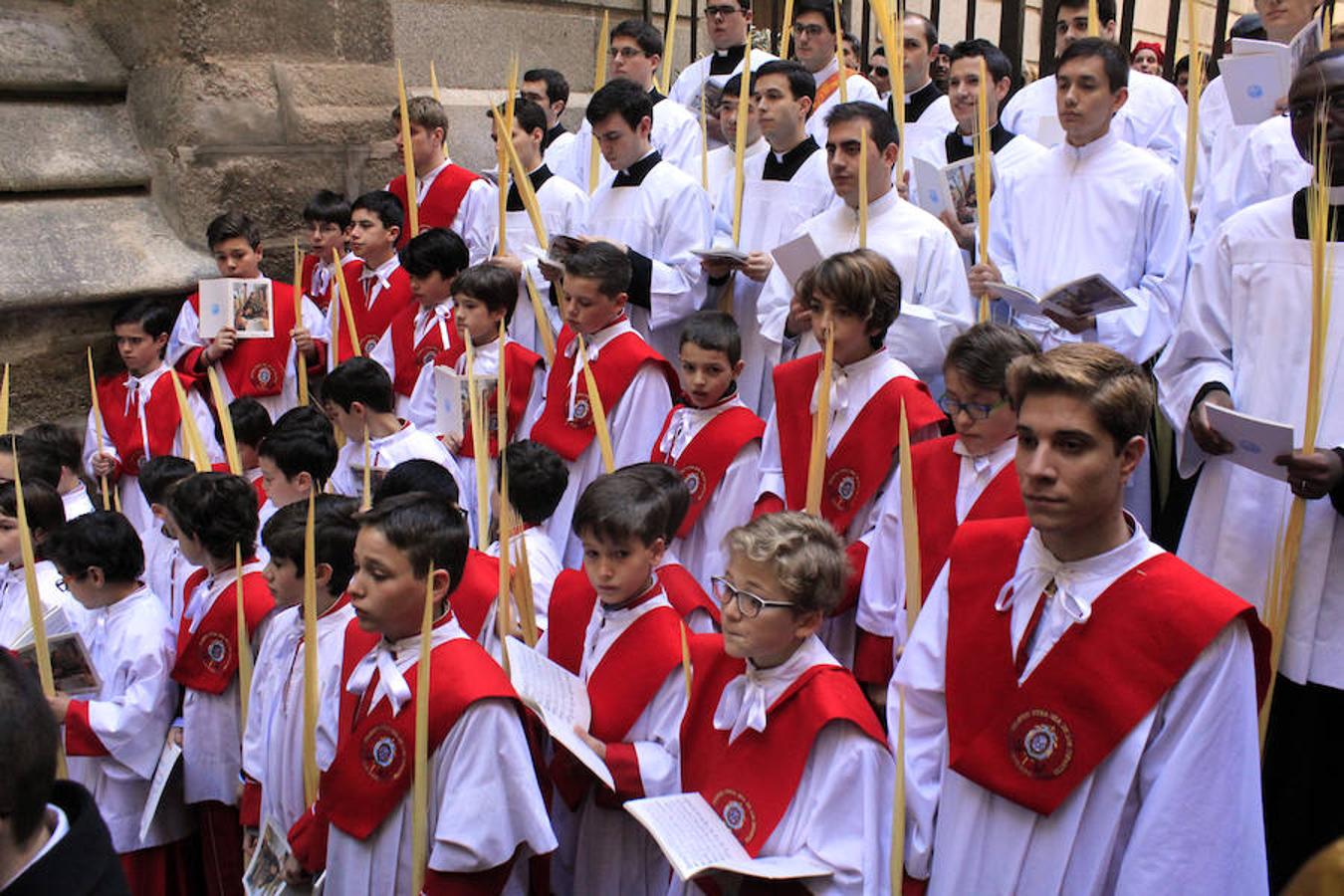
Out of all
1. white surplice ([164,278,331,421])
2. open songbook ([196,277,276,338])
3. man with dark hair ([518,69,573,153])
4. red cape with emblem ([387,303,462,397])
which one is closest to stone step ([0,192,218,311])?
white surplice ([164,278,331,421])

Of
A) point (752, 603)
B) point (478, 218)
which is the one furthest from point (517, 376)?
point (752, 603)

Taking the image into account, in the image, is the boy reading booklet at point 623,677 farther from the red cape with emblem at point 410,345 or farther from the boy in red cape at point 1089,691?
the red cape with emblem at point 410,345

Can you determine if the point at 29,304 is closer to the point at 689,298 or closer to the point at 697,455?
the point at 689,298

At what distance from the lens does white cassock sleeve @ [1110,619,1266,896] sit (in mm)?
2334

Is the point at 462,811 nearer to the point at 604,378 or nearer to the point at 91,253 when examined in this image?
the point at 604,378

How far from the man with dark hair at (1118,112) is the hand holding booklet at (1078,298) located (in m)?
2.22

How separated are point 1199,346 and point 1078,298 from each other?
1.26ft

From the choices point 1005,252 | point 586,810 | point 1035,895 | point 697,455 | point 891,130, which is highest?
point 891,130

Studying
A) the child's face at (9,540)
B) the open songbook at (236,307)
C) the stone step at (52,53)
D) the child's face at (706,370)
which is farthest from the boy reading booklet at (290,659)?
the stone step at (52,53)

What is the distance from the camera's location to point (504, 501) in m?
3.34

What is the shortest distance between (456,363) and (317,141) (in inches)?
87.0

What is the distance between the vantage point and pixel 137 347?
6.04 meters

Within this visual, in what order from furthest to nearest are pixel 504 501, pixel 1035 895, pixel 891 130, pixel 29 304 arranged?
pixel 29 304 → pixel 891 130 → pixel 504 501 → pixel 1035 895

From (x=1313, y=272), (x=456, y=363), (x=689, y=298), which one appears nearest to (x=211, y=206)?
(x=456, y=363)
